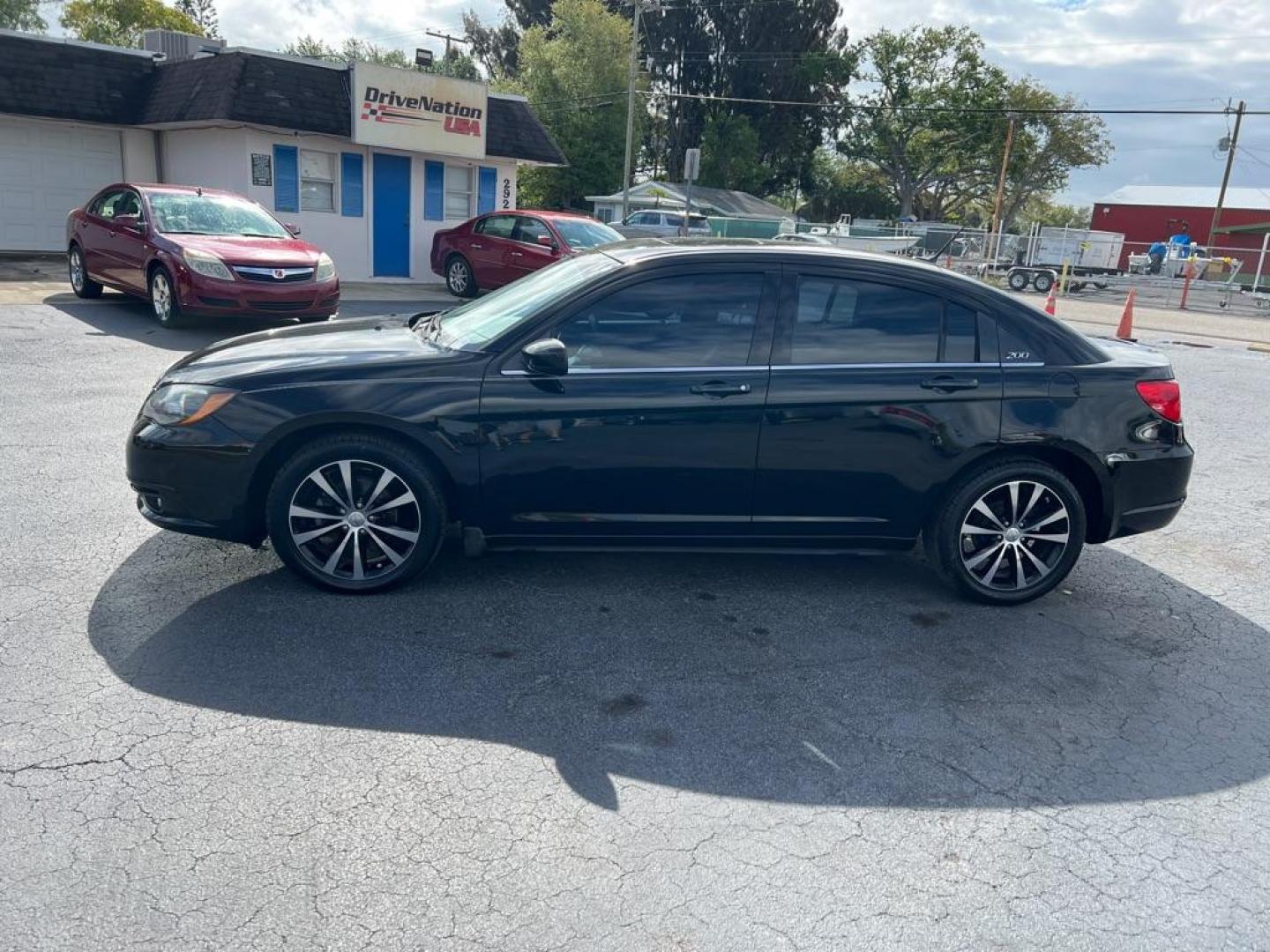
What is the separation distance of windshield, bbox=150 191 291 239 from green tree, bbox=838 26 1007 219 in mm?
52816

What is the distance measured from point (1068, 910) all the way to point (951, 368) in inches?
99.1

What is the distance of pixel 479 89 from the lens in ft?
64.5

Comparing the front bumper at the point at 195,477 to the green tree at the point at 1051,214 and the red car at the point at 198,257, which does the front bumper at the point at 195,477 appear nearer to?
the red car at the point at 198,257

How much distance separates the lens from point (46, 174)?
730 inches

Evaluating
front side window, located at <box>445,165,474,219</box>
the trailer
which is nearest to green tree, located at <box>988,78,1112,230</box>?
the trailer

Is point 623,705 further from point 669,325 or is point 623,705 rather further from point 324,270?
point 324,270

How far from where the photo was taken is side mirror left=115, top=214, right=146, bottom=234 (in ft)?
37.4

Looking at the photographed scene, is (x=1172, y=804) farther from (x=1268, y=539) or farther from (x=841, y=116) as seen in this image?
(x=841, y=116)

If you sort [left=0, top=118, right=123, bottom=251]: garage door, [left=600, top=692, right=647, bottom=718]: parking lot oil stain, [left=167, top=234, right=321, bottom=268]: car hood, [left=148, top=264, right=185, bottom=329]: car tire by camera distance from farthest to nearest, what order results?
[left=0, top=118, right=123, bottom=251]: garage door, [left=148, top=264, right=185, bottom=329]: car tire, [left=167, top=234, right=321, bottom=268]: car hood, [left=600, top=692, right=647, bottom=718]: parking lot oil stain

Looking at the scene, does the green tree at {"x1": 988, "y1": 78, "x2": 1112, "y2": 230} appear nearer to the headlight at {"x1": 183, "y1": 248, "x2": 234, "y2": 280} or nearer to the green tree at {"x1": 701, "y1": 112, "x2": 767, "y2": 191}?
the green tree at {"x1": 701, "y1": 112, "x2": 767, "y2": 191}

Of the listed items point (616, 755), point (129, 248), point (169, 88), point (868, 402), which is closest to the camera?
point (616, 755)

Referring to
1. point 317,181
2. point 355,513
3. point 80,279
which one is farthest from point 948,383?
point 317,181

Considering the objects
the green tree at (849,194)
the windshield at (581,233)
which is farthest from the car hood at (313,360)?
the green tree at (849,194)

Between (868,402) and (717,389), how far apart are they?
0.69 metres
